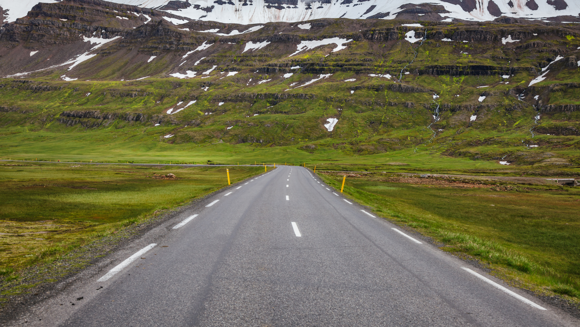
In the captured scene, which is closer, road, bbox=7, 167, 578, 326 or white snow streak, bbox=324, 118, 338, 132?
road, bbox=7, 167, 578, 326

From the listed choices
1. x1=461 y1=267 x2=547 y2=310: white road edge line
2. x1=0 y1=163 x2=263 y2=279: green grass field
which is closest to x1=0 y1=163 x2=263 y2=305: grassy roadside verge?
x1=0 y1=163 x2=263 y2=279: green grass field

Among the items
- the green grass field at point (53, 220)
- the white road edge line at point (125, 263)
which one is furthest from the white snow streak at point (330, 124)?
the white road edge line at point (125, 263)

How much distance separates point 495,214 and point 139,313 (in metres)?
26.2

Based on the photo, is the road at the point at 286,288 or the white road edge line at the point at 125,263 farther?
the white road edge line at the point at 125,263

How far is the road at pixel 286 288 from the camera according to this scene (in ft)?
14.3

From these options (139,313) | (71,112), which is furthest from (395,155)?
(71,112)

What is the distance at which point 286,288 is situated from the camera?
213 inches

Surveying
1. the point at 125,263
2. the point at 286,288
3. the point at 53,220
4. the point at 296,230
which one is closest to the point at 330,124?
the point at 53,220

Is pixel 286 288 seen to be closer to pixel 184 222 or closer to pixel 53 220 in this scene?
pixel 184 222

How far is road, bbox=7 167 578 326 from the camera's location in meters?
4.35

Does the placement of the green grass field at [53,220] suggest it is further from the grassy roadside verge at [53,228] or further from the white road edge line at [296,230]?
the white road edge line at [296,230]

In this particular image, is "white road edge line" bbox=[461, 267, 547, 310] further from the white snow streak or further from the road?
the white snow streak

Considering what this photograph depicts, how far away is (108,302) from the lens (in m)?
4.55

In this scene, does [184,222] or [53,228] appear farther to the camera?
[53,228]
